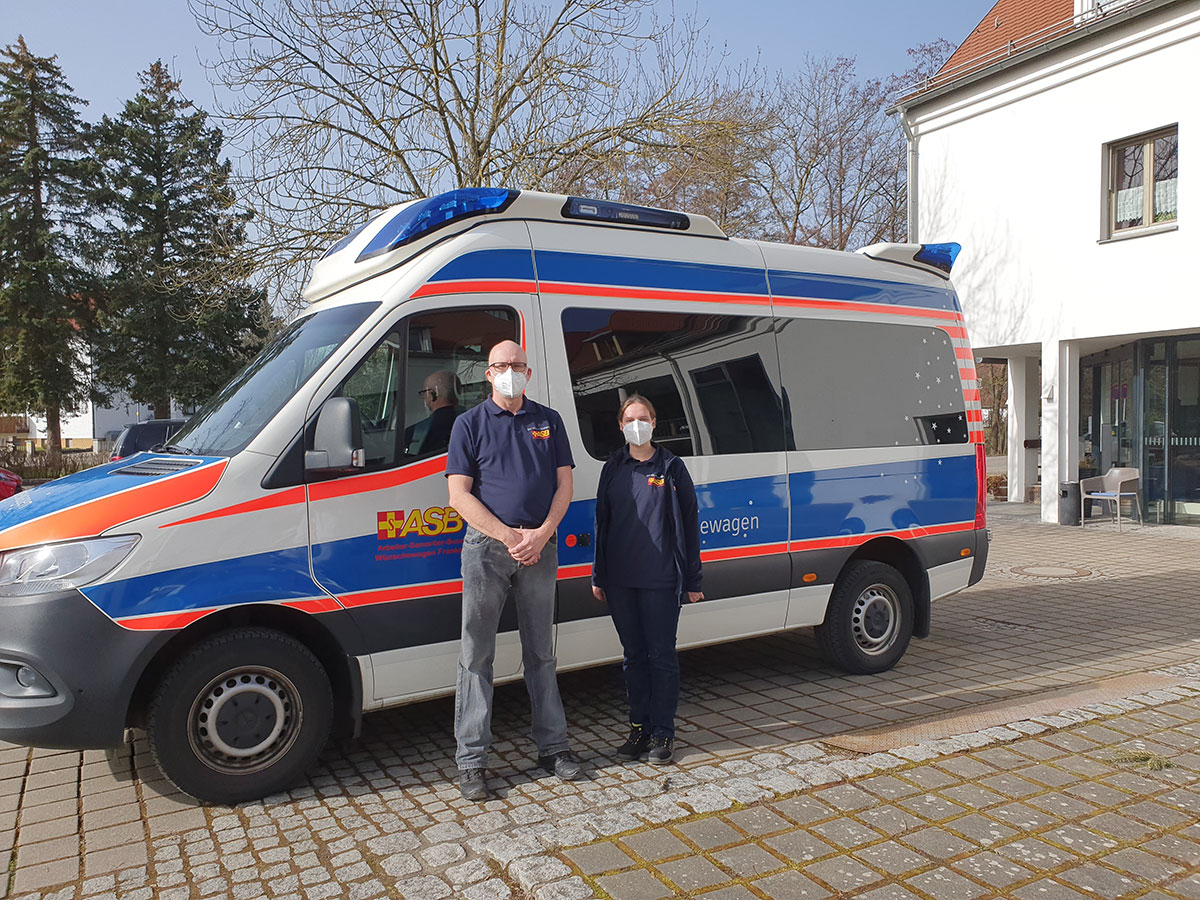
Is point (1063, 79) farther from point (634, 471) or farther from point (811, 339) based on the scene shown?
point (634, 471)

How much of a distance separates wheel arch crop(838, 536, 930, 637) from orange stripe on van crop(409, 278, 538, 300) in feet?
9.69

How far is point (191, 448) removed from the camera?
4.55m

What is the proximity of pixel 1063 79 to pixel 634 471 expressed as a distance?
13760 mm

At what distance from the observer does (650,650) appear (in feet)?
15.0

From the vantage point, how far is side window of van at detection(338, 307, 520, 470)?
4.38 m

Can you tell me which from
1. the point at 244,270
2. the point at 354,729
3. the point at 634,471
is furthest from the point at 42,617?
the point at 244,270

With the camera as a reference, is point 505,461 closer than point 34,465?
Yes

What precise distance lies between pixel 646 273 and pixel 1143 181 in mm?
11938

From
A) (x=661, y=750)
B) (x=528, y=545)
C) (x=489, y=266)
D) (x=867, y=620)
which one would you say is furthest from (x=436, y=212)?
(x=867, y=620)

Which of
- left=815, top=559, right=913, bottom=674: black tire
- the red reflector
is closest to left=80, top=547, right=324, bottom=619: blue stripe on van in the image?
left=815, top=559, right=913, bottom=674: black tire

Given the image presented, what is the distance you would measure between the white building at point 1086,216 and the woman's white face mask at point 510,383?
12286 mm

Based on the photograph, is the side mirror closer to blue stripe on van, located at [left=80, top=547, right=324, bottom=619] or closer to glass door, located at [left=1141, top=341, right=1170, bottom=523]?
blue stripe on van, located at [left=80, top=547, right=324, bottom=619]

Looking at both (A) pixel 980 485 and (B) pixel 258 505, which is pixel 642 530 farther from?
(A) pixel 980 485

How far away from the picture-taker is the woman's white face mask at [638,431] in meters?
4.54
